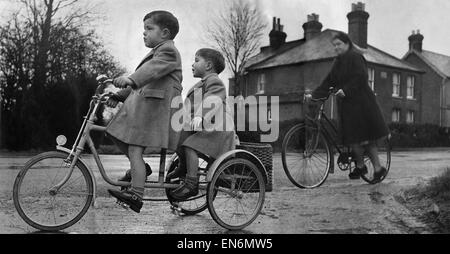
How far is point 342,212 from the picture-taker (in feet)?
12.8

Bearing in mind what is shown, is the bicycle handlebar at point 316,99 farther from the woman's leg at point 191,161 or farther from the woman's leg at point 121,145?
the woman's leg at point 121,145

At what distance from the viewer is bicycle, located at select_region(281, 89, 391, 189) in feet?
15.8

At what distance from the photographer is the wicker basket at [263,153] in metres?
3.73

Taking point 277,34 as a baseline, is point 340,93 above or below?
below

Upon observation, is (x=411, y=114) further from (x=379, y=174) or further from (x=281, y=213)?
(x=281, y=213)

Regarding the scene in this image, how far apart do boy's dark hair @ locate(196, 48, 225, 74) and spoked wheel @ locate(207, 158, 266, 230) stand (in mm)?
650

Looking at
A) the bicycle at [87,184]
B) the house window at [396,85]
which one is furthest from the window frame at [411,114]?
the bicycle at [87,184]

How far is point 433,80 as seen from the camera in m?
5.24

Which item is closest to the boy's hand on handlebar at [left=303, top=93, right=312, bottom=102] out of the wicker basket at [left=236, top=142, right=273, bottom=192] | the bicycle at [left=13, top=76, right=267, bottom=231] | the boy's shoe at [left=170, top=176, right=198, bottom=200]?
the wicker basket at [left=236, top=142, right=273, bottom=192]

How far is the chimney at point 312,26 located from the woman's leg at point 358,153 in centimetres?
130

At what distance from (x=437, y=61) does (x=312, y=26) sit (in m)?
1.52

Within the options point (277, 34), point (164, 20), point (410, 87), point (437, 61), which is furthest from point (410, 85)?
point (164, 20)

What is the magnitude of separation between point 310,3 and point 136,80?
6.07 feet
